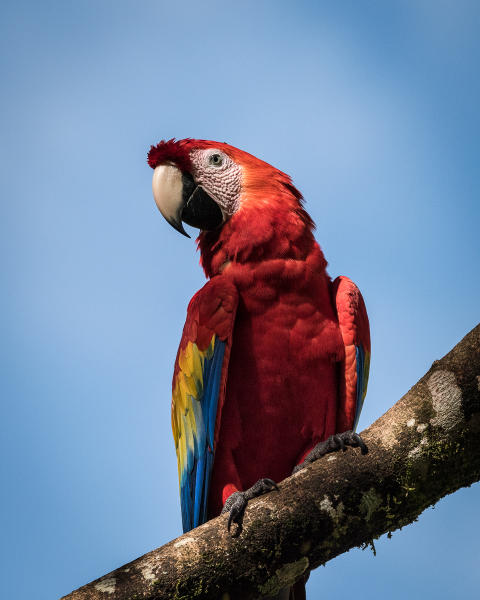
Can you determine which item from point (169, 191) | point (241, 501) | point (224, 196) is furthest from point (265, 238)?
point (241, 501)

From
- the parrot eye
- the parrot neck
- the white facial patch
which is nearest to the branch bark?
the parrot neck

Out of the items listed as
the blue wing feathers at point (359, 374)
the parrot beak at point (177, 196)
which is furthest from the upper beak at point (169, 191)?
the blue wing feathers at point (359, 374)

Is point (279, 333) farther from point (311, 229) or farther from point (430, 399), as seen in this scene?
point (430, 399)

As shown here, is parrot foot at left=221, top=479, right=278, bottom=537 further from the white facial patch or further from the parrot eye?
the parrot eye

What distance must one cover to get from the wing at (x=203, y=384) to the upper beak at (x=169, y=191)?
0.67 m

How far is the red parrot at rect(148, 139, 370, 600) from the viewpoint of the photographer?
3.38 metres

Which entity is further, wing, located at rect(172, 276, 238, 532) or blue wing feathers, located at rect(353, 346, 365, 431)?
blue wing feathers, located at rect(353, 346, 365, 431)

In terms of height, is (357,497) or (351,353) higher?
(351,353)

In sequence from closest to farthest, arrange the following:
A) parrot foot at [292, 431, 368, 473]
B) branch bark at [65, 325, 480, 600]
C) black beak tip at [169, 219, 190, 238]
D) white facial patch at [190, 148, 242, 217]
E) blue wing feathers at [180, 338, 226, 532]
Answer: branch bark at [65, 325, 480, 600] < parrot foot at [292, 431, 368, 473] < blue wing feathers at [180, 338, 226, 532] < white facial patch at [190, 148, 242, 217] < black beak tip at [169, 219, 190, 238]

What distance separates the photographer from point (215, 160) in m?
3.92

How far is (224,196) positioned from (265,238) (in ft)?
1.48

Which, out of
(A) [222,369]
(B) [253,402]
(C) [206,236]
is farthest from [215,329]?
(C) [206,236]

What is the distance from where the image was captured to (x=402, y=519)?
2379mm

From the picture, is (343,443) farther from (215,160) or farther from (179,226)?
(215,160)
